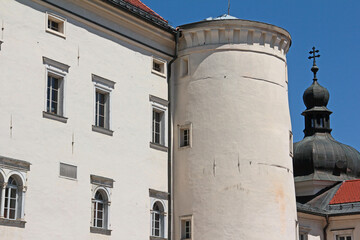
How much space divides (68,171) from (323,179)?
33480 mm

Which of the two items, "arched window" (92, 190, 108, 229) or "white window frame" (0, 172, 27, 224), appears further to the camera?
"arched window" (92, 190, 108, 229)

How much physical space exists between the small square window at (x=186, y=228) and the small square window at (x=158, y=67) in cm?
570

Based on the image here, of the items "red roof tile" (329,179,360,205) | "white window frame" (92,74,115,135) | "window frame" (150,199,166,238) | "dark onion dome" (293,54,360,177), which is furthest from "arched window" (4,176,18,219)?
"dark onion dome" (293,54,360,177)

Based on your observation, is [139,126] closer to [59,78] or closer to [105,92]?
[105,92]

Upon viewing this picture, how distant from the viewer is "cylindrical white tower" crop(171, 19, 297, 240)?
3028cm

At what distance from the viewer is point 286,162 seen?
105ft

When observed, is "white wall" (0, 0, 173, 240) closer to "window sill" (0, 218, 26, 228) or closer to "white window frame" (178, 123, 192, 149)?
"window sill" (0, 218, 26, 228)

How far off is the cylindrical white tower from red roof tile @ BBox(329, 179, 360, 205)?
63.4ft

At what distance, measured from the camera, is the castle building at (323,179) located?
46.5 m

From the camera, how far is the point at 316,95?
206 feet

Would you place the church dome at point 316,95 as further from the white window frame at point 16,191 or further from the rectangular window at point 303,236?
the white window frame at point 16,191

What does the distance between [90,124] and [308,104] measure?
38595 mm

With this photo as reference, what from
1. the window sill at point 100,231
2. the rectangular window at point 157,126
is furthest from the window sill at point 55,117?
the rectangular window at point 157,126

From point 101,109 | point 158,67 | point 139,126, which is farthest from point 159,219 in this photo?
point 158,67
